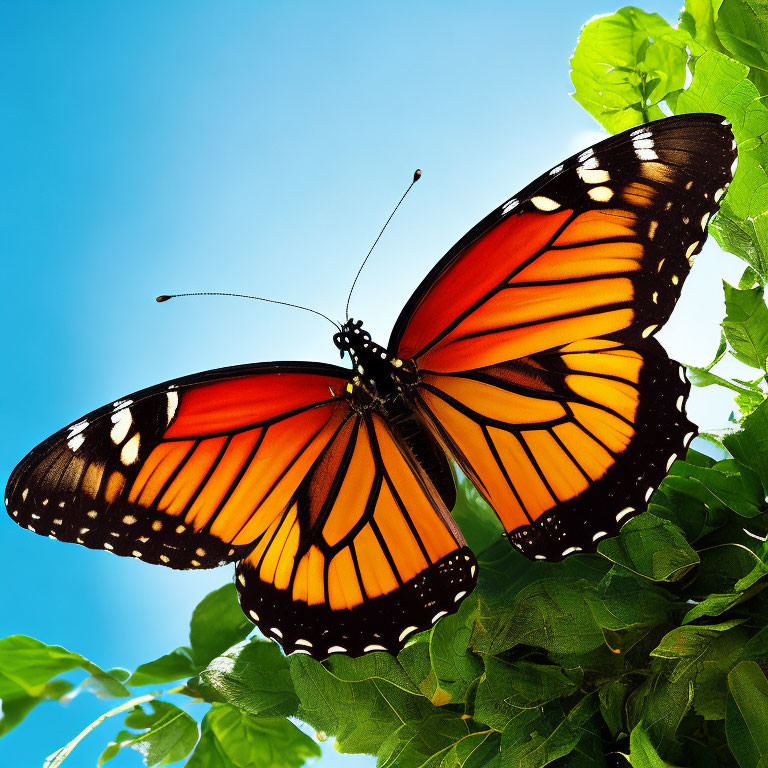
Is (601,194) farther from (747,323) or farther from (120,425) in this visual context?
(120,425)

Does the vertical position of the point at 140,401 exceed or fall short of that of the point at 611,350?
it exceeds it

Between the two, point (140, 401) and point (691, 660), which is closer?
point (691, 660)

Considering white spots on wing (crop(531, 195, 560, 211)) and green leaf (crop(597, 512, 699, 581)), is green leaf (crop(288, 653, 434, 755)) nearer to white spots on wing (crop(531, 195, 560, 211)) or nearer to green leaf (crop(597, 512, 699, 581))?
green leaf (crop(597, 512, 699, 581))

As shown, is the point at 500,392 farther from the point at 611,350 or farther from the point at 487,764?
the point at 487,764

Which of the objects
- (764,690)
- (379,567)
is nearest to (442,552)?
(379,567)

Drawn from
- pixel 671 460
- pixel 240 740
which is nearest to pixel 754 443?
pixel 671 460

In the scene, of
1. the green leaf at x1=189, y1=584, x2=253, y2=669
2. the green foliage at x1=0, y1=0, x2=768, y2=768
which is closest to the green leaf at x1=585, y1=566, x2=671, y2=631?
the green foliage at x1=0, y1=0, x2=768, y2=768
